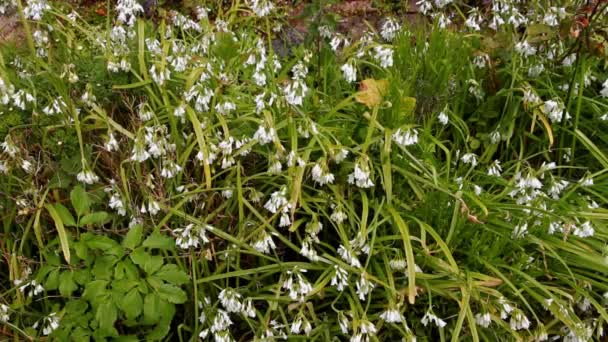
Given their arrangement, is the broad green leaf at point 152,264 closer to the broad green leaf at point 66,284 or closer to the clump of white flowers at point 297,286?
the broad green leaf at point 66,284

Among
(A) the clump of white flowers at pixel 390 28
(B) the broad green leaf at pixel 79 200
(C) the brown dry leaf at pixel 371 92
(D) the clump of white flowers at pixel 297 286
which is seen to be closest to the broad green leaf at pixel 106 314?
(B) the broad green leaf at pixel 79 200

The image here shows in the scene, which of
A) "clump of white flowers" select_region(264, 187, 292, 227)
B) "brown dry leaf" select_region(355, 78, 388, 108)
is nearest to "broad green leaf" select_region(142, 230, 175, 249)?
"clump of white flowers" select_region(264, 187, 292, 227)

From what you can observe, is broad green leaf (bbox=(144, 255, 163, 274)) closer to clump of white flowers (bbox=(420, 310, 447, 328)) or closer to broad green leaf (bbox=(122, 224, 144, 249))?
broad green leaf (bbox=(122, 224, 144, 249))

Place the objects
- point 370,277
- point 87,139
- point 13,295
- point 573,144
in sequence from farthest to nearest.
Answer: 1. point 573,144
2. point 87,139
3. point 13,295
4. point 370,277

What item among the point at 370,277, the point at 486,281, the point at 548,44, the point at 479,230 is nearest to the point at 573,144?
the point at 548,44

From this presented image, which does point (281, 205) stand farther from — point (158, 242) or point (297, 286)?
point (158, 242)

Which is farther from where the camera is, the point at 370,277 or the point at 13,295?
the point at 13,295

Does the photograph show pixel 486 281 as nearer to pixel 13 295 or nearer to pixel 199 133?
pixel 199 133
